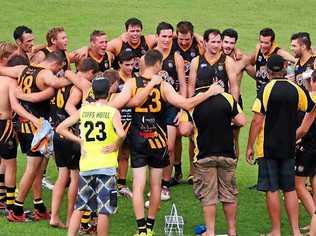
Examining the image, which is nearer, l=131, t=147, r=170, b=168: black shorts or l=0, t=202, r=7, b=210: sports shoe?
l=131, t=147, r=170, b=168: black shorts

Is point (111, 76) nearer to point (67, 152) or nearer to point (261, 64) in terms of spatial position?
point (67, 152)

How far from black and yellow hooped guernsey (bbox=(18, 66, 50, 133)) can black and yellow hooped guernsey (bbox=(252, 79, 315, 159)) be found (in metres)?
2.96

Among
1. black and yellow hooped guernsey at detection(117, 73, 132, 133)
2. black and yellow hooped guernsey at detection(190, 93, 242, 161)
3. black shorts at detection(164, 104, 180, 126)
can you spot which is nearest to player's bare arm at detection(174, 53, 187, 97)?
black shorts at detection(164, 104, 180, 126)

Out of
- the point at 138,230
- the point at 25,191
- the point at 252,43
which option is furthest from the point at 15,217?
the point at 252,43

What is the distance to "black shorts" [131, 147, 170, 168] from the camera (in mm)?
11430

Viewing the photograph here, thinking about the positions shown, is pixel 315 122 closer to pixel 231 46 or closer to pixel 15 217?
pixel 231 46

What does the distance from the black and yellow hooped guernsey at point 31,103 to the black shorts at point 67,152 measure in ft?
2.20

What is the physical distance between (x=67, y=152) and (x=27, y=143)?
0.89 metres

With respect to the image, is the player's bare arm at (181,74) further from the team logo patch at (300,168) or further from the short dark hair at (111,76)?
the team logo patch at (300,168)

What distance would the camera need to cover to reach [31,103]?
478 inches

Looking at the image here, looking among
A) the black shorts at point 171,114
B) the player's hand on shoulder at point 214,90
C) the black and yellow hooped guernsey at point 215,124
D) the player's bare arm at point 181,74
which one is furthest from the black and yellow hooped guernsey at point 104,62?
the player's hand on shoulder at point 214,90

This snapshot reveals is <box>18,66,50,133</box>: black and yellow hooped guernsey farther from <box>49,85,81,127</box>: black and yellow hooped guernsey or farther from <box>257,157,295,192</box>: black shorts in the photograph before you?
<box>257,157,295,192</box>: black shorts

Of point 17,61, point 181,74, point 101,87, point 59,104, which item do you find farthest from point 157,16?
point 101,87

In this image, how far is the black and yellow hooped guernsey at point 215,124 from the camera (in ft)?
35.9
